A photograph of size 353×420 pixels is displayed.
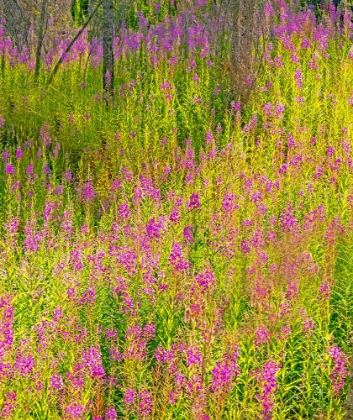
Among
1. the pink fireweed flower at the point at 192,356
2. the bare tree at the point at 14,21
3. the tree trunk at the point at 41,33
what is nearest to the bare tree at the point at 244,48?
the tree trunk at the point at 41,33

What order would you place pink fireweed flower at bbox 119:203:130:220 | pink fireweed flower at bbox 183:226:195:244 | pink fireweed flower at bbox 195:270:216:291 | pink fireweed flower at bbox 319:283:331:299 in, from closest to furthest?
pink fireweed flower at bbox 195:270:216:291, pink fireweed flower at bbox 319:283:331:299, pink fireweed flower at bbox 183:226:195:244, pink fireweed flower at bbox 119:203:130:220

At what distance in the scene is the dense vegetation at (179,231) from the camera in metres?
2.92

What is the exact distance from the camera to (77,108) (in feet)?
24.3

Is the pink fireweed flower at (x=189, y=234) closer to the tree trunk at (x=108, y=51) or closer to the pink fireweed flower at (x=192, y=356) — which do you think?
the pink fireweed flower at (x=192, y=356)

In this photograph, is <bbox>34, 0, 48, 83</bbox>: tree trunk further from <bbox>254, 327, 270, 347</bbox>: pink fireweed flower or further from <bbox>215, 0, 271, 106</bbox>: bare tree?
<bbox>254, 327, 270, 347</bbox>: pink fireweed flower

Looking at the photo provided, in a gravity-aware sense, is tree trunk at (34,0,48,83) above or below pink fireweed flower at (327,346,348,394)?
above

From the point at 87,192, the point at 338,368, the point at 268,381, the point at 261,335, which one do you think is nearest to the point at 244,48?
the point at 87,192

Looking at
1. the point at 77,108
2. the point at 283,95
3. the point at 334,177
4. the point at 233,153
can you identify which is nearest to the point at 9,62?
the point at 77,108

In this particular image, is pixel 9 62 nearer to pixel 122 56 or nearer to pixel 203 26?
pixel 122 56

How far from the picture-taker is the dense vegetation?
115 inches

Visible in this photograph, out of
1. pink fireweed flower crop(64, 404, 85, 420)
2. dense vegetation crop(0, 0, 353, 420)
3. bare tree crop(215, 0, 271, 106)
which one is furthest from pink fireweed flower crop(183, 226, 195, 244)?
bare tree crop(215, 0, 271, 106)

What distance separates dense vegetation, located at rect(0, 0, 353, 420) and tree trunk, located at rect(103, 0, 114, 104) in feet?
0.69

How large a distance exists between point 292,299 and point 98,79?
5.67 metres

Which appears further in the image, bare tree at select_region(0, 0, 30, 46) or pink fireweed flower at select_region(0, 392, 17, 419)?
bare tree at select_region(0, 0, 30, 46)
